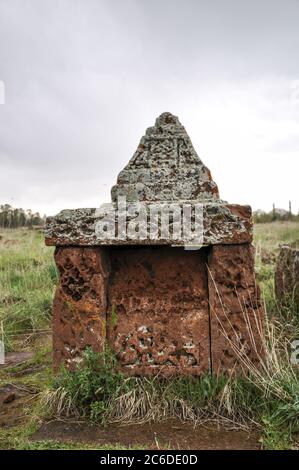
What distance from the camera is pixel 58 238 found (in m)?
3.26

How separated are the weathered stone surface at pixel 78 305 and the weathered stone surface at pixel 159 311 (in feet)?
0.55

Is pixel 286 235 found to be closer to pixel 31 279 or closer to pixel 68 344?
pixel 31 279

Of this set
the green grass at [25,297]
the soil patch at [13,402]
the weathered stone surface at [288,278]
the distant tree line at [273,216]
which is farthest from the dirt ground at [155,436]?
the distant tree line at [273,216]

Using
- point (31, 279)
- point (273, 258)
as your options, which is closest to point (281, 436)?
point (31, 279)

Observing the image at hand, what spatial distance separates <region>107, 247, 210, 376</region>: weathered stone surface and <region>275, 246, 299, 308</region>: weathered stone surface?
1900mm

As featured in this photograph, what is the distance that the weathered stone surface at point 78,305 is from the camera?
324cm

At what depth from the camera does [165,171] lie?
3686mm

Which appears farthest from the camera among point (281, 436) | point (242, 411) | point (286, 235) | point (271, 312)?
point (286, 235)

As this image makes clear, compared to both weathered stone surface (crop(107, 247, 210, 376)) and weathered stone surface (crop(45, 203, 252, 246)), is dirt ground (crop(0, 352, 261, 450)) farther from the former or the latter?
weathered stone surface (crop(45, 203, 252, 246))

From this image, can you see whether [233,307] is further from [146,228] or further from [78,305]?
[78,305]

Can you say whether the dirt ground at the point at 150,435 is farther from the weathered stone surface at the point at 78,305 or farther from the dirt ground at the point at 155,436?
the weathered stone surface at the point at 78,305

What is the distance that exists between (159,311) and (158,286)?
0.59 ft

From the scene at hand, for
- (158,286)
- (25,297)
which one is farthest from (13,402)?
(25,297)
